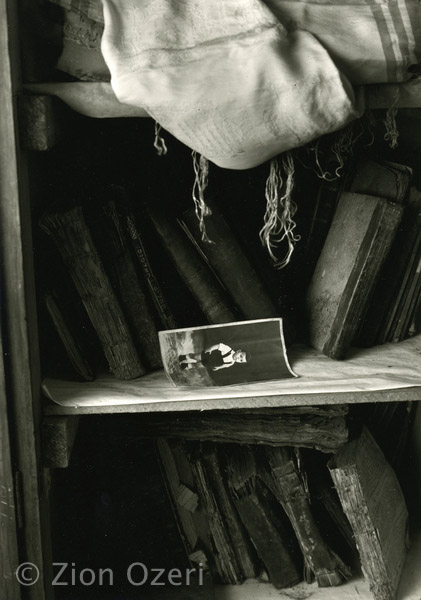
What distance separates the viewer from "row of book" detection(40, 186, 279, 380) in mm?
1253

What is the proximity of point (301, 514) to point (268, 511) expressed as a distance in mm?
70

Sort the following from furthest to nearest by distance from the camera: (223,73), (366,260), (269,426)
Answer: (269,426) < (366,260) < (223,73)

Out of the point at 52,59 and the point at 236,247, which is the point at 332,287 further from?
the point at 52,59

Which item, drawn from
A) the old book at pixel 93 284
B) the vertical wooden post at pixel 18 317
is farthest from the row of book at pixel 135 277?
the vertical wooden post at pixel 18 317

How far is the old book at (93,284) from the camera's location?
1239mm

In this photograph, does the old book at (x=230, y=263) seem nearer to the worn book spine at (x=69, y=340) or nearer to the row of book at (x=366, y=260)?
the row of book at (x=366, y=260)

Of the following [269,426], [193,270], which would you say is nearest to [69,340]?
[193,270]

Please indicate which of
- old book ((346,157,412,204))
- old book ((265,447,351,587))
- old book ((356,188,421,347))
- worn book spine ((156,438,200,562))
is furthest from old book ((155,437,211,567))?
old book ((346,157,412,204))

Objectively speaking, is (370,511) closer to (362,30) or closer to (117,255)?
(117,255)

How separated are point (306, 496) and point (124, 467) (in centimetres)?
40

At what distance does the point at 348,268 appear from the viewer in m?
1.30

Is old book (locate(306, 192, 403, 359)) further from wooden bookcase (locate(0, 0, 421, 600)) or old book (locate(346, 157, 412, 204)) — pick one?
wooden bookcase (locate(0, 0, 421, 600))

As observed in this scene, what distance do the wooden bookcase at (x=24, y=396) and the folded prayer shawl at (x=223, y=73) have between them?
11cm

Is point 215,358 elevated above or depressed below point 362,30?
below
